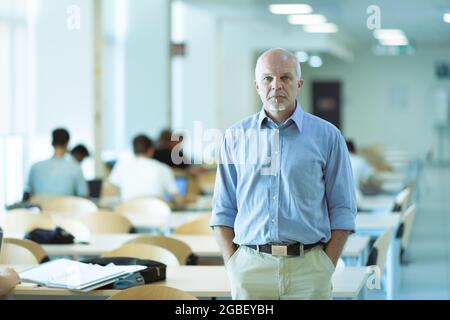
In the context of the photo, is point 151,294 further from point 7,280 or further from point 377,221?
point 377,221

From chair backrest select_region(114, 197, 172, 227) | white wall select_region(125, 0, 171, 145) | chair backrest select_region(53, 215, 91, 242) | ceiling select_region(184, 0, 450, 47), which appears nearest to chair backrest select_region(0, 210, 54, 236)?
chair backrest select_region(53, 215, 91, 242)

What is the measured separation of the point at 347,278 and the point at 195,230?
7.10 feet

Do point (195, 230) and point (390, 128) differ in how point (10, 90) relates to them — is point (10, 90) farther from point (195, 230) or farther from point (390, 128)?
point (390, 128)

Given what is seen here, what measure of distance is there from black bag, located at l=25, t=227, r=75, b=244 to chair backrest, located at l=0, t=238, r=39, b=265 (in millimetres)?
634

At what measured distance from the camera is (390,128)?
2575 cm

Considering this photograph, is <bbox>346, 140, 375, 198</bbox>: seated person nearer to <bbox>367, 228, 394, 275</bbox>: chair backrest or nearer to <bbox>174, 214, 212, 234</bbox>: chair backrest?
<bbox>174, 214, 212, 234</bbox>: chair backrest

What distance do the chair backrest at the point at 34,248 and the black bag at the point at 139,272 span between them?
0.84 meters

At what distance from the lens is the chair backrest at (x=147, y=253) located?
4.84m

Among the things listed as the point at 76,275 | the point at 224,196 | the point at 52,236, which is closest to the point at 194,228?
the point at 52,236

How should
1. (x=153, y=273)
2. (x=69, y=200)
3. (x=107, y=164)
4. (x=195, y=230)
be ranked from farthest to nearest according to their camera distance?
(x=107, y=164) < (x=69, y=200) < (x=195, y=230) < (x=153, y=273)

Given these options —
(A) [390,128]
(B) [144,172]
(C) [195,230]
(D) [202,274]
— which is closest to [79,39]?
(B) [144,172]

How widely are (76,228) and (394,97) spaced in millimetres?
21246

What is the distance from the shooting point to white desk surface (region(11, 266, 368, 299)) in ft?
13.8

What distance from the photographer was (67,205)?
25.6 ft
